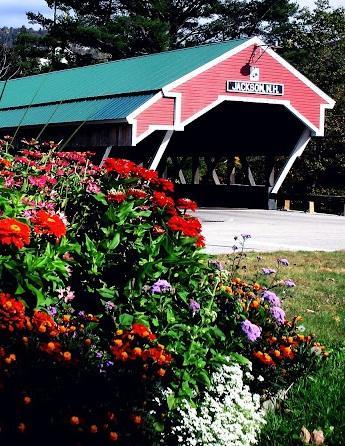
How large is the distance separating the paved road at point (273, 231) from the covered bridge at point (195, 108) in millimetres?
3052

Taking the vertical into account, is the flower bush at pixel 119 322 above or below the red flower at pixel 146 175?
below

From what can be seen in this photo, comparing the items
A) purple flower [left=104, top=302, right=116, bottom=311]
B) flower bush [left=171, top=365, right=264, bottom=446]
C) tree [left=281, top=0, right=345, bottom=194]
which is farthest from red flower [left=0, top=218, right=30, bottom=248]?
tree [left=281, top=0, right=345, bottom=194]

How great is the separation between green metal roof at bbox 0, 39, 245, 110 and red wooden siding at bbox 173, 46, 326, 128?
1.27ft

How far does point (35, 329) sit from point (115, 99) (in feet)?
62.7

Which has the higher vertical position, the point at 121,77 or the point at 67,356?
the point at 121,77

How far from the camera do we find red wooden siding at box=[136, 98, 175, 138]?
2075cm

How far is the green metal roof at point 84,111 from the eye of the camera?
21000mm

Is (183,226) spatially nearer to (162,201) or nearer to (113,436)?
(162,201)

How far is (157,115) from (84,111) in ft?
8.92

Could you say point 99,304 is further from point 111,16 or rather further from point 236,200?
point 111,16

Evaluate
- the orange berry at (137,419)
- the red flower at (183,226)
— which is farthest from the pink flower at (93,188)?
the orange berry at (137,419)

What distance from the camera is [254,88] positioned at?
22984 mm

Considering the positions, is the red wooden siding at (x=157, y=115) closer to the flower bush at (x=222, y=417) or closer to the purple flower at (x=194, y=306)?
the purple flower at (x=194, y=306)

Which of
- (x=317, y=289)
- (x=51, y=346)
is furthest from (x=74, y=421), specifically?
(x=317, y=289)
